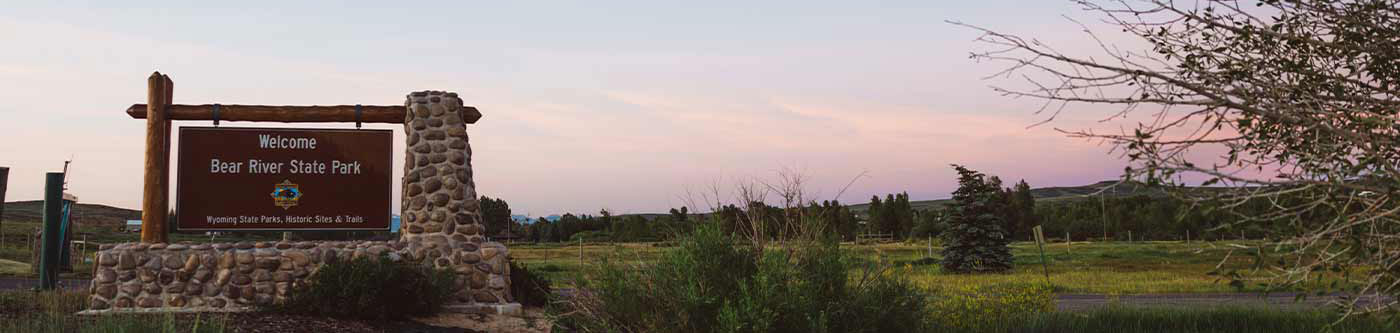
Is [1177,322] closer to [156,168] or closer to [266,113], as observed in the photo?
[266,113]

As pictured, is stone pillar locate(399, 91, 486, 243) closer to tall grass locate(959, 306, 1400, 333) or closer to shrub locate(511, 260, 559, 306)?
shrub locate(511, 260, 559, 306)

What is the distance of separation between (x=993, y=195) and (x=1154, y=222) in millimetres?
52061

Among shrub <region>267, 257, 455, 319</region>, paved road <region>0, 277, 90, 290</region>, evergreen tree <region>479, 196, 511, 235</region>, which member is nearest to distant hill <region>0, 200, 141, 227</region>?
evergreen tree <region>479, 196, 511, 235</region>

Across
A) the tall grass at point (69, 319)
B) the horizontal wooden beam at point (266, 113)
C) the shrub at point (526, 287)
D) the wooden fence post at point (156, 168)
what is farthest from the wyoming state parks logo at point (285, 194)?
the shrub at point (526, 287)

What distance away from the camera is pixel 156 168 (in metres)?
14.7

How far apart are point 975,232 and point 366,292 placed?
80.5 feet

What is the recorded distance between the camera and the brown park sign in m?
14.9

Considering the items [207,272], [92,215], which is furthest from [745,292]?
[92,215]

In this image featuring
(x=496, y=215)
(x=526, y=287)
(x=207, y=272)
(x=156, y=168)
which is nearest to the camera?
(x=207, y=272)

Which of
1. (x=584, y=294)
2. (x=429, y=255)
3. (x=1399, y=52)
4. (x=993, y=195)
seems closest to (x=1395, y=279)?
(x=1399, y=52)

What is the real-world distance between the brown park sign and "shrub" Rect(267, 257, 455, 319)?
1745 mm

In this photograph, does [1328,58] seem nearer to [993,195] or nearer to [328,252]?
[328,252]

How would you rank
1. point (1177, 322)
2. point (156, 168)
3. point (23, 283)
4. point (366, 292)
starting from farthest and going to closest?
point (23, 283) → point (156, 168) → point (366, 292) → point (1177, 322)

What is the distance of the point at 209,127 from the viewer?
1492cm
